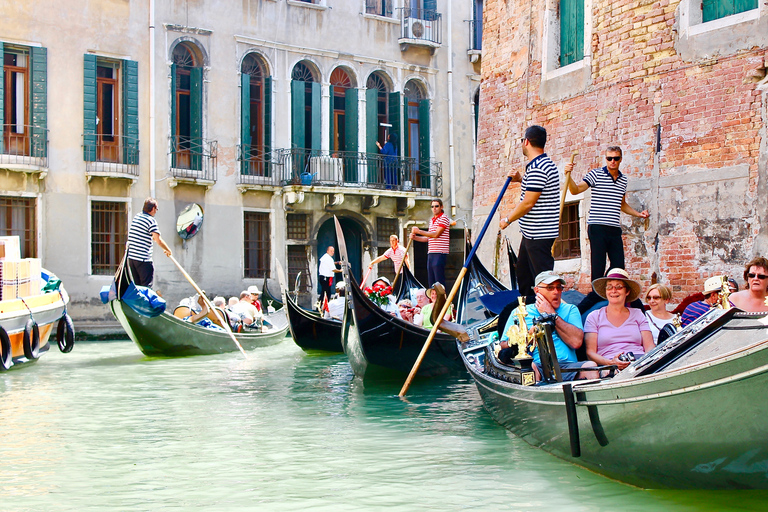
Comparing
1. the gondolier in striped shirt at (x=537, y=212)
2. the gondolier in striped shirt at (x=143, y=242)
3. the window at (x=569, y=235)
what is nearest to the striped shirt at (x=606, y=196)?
the gondolier in striped shirt at (x=537, y=212)

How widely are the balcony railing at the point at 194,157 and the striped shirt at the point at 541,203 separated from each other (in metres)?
7.84

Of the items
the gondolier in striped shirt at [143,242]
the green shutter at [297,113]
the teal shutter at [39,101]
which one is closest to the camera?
the gondolier in striped shirt at [143,242]

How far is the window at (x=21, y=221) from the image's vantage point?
1133cm

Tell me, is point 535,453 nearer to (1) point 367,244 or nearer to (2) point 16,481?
(2) point 16,481

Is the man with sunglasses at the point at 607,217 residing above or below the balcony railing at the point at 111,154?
below

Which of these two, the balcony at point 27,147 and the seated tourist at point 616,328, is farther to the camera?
the balcony at point 27,147

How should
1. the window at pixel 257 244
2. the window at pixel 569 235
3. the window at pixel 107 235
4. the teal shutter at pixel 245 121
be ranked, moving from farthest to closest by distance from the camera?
1. the window at pixel 257 244
2. the teal shutter at pixel 245 121
3. the window at pixel 107 235
4. the window at pixel 569 235

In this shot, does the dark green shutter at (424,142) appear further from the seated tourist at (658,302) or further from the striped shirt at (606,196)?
the seated tourist at (658,302)

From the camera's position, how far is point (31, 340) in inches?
323

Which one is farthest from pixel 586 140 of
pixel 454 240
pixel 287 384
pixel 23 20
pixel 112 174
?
pixel 454 240

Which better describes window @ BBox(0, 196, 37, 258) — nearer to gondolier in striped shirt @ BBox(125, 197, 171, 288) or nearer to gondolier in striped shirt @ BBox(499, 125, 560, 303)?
gondolier in striped shirt @ BBox(125, 197, 171, 288)

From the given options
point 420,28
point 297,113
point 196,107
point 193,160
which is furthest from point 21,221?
point 420,28

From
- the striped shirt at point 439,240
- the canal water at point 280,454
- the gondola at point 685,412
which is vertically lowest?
the canal water at point 280,454

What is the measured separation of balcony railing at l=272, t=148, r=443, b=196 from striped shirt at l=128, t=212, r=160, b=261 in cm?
488
